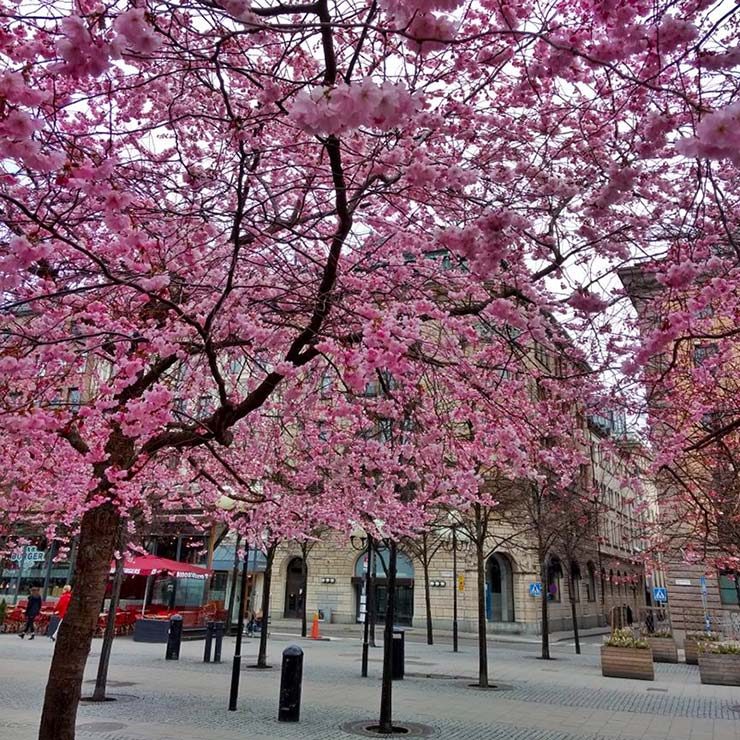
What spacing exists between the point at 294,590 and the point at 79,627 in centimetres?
3067

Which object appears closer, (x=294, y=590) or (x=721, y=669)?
(x=721, y=669)

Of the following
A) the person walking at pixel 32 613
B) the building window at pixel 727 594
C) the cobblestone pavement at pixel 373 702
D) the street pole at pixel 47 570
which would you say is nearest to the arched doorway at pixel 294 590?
the street pole at pixel 47 570

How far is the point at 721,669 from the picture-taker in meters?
14.7

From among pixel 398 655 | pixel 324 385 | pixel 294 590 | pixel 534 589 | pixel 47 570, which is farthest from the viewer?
pixel 294 590

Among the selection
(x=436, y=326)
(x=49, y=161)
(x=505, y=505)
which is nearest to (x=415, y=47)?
(x=49, y=161)

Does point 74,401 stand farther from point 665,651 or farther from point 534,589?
point 534,589

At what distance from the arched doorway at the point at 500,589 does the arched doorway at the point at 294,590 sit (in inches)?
400

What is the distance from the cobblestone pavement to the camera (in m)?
8.84

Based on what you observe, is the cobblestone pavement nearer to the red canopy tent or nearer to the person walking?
the red canopy tent

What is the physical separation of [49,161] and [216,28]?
1406 mm

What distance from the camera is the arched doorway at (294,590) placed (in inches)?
1375

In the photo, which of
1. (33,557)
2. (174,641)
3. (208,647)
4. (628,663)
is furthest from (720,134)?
(33,557)

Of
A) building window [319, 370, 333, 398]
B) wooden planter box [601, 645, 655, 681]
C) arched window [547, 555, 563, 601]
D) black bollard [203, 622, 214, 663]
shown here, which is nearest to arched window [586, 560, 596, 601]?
arched window [547, 555, 563, 601]

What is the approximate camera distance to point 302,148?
6.38 m
